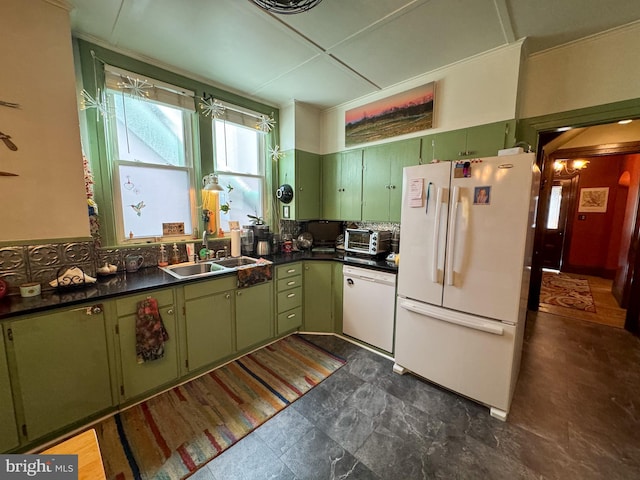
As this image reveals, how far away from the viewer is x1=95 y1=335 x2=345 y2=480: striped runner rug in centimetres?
153

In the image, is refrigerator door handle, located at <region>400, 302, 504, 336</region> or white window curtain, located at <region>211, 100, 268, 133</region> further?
white window curtain, located at <region>211, 100, 268, 133</region>

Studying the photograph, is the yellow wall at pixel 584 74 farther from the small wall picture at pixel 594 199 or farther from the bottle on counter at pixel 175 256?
the small wall picture at pixel 594 199

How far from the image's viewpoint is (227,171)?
3.00 m

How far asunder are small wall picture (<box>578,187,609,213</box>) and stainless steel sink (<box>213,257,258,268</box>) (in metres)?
7.20

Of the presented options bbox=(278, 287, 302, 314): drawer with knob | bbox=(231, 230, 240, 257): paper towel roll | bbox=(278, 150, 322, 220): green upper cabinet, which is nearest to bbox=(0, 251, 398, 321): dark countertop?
bbox=(231, 230, 240, 257): paper towel roll

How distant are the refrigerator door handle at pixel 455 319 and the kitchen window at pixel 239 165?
2161 mm

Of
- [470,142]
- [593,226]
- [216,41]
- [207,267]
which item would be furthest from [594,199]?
[207,267]

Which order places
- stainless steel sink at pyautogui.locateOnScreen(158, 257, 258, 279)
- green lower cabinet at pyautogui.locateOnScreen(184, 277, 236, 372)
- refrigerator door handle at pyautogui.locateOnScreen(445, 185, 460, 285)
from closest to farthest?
refrigerator door handle at pyautogui.locateOnScreen(445, 185, 460, 285) < green lower cabinet at pyautogui.locateOnScreen(184, 277, 236, 372) < stainless steel sink at pyautogui.locateOnScreen(158, 257, 258, 279)

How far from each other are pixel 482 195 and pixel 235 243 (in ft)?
7.82

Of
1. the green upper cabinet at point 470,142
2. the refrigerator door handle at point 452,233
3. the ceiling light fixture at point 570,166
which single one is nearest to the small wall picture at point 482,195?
the refrigerator door handle at point 452,233

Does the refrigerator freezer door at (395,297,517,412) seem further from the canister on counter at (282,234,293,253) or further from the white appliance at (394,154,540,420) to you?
the canister on counter at (282,234,293,253)

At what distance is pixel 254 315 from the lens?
260 centimetres

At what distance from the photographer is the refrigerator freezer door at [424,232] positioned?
198 cm

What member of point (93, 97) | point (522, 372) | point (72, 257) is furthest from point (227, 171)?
point (522, 372)
